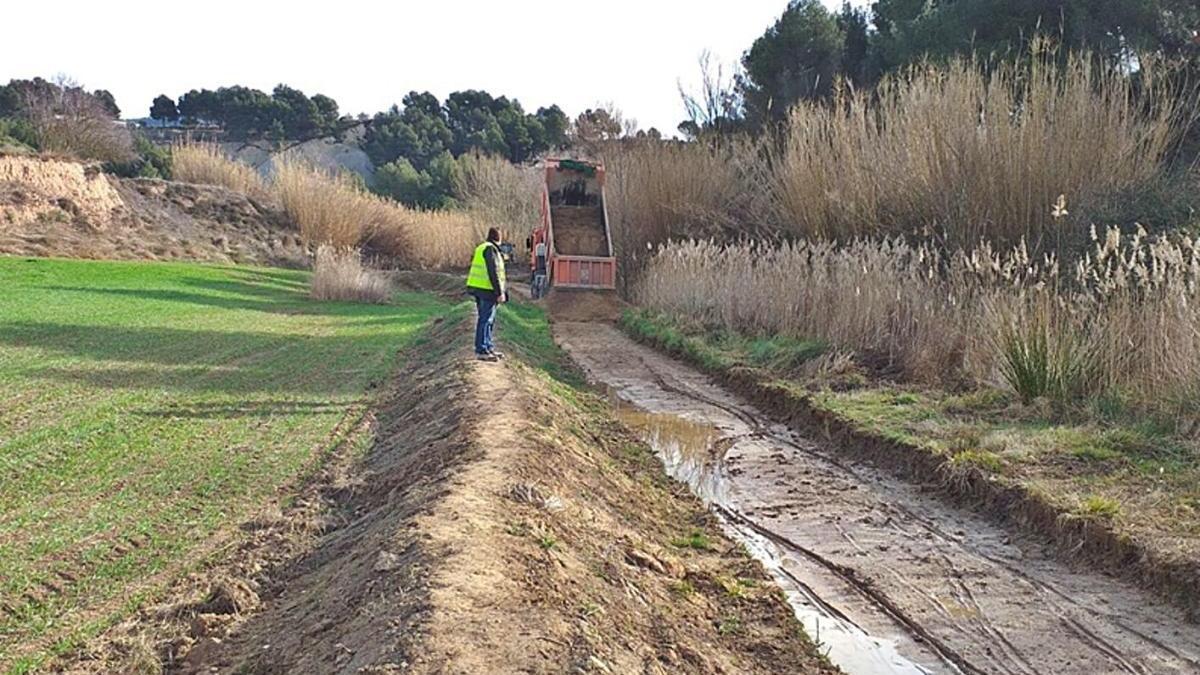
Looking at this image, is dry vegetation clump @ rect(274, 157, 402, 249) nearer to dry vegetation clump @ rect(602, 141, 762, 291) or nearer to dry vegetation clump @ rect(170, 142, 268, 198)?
dry vegetation clump @ rect(170, 142, 268, 198)

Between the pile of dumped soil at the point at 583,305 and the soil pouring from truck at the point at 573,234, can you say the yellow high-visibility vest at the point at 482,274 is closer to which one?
the pile of dumped soil at the point at 583,305

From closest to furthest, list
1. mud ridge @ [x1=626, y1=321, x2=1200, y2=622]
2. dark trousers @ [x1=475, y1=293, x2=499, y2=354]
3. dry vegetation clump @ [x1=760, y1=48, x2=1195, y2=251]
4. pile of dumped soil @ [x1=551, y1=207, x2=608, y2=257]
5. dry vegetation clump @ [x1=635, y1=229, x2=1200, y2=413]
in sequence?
mud ridge @ [x1=626, y1=321, x2=1200, y2=622]
dry vegetation clump @ [x1=635, y1=229, x2=1200, y2=413]
dark trousers @ [x1=475, y1=293, x2=499, y2=354]
dry vegetation clump @ [x1=760, y1=48, x2=1195, y2=251]
pile of dumped soil @ [x1=551, y1=207, x2=608, y2=257]


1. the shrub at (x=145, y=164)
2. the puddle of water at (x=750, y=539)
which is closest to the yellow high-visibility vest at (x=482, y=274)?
the puddle of water at (x=750, y=539)

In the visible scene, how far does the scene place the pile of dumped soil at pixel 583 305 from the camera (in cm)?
2575

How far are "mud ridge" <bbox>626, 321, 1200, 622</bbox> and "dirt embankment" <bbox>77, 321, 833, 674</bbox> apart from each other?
6.92 feet

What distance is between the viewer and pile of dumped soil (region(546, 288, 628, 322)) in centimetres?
2575

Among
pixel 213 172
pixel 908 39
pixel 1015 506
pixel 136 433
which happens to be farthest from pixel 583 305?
pixel 213 172

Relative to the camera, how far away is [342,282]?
2669cm

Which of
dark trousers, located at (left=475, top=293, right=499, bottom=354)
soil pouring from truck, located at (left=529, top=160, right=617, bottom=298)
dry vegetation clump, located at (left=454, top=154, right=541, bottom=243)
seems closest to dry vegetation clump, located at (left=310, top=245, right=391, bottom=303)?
soil pouring from truck, located at (left=529, top=160, right=617, bottom=298)

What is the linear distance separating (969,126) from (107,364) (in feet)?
39.4

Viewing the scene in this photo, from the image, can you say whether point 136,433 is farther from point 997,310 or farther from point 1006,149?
point 1006,149

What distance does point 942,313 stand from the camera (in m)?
12.8

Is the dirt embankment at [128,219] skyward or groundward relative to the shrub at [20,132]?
groundward

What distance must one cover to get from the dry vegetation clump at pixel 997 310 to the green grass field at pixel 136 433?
6.32 m
